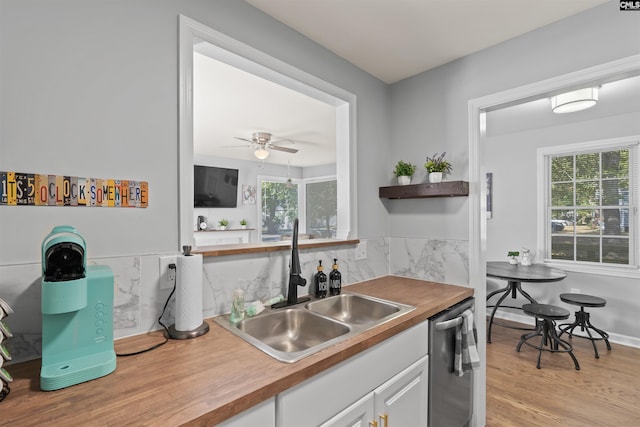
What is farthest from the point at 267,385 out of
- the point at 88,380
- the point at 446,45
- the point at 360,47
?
the point at 446,45

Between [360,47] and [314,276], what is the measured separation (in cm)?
146

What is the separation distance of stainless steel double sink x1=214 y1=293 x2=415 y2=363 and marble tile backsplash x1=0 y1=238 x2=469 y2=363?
0.51ft

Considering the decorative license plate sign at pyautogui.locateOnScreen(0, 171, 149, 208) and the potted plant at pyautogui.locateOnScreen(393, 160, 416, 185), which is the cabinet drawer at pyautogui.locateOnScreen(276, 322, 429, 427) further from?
the potted plant at pyautogui.locateOnScreen(393, 160, 416, 185)

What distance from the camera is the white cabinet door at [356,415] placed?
1034mm

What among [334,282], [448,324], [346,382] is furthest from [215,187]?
[346,382]

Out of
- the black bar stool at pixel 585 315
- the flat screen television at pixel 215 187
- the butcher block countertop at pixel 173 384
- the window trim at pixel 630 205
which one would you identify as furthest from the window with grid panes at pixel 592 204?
the flat screen television at pixel 215 187

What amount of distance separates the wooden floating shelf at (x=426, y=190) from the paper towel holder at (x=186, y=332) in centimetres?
151

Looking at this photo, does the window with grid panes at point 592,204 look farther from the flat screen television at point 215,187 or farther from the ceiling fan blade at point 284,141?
the flat screen television at point 215,187

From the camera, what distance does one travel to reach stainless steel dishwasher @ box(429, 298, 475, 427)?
1.53m

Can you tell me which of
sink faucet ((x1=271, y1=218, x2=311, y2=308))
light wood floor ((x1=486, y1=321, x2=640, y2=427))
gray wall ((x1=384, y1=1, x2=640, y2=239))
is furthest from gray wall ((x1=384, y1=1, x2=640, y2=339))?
light wood floor ((x1=486, y1=321, x2=640, y2=427))

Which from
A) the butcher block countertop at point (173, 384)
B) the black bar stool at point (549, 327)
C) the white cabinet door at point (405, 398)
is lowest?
the black bar stool at point (549, 327)

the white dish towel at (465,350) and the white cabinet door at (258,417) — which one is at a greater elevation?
the white cabinet door at (258,417)

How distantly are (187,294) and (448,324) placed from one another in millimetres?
1294

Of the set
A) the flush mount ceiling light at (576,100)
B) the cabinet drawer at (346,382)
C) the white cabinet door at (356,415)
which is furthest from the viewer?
the flush mount ceiling light at (576,100)
